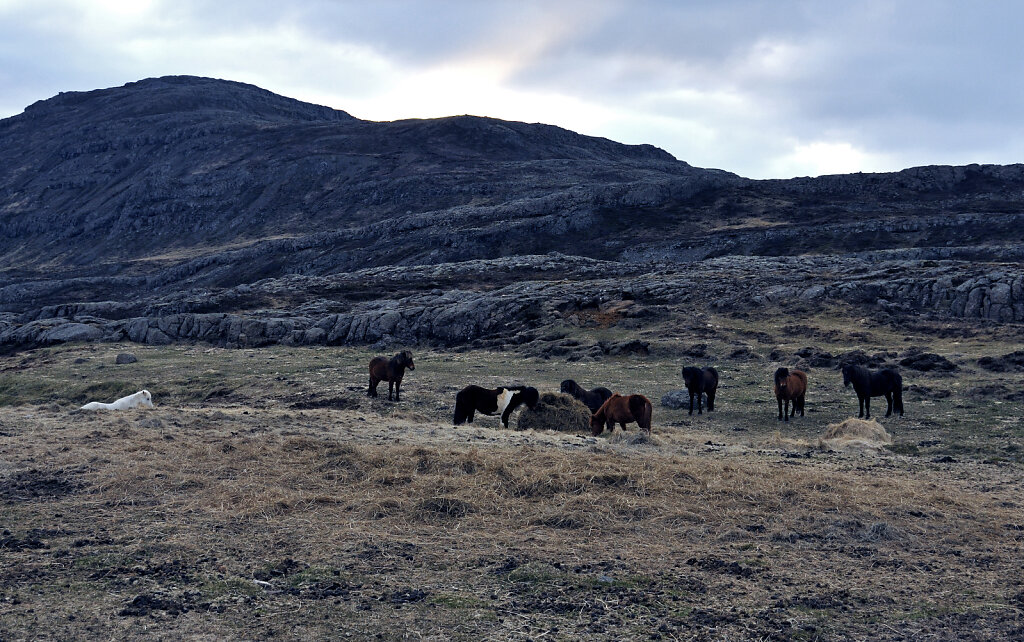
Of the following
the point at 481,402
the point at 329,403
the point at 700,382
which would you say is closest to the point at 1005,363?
the point at 700,382

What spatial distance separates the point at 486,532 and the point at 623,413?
9.91 meters

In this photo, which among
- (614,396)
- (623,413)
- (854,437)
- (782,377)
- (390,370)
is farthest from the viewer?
(390,370)

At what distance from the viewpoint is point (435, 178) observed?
146750mm

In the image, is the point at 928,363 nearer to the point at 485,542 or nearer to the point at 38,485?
the point at 485,542

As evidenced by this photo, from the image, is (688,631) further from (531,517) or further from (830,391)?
(830,391)

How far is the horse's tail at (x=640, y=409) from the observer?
20.5m

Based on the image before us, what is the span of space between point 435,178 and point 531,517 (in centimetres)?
13871

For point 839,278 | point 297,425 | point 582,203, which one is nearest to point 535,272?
point 839,278

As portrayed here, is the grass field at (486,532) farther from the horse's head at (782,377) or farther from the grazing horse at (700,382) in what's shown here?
the grazing horse at (700,382)

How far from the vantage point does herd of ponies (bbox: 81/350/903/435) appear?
20828mm

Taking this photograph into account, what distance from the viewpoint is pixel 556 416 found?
21.9 m

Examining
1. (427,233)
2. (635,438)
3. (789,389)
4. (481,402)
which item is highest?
(427,233)

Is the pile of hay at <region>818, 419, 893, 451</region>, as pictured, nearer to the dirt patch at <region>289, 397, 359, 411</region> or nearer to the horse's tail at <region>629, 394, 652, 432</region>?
the horse's tail at <region>629, 394, 652, 432</region>

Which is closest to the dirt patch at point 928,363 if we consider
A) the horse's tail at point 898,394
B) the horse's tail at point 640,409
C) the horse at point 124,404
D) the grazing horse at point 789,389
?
the horse's tail at point 898,394
